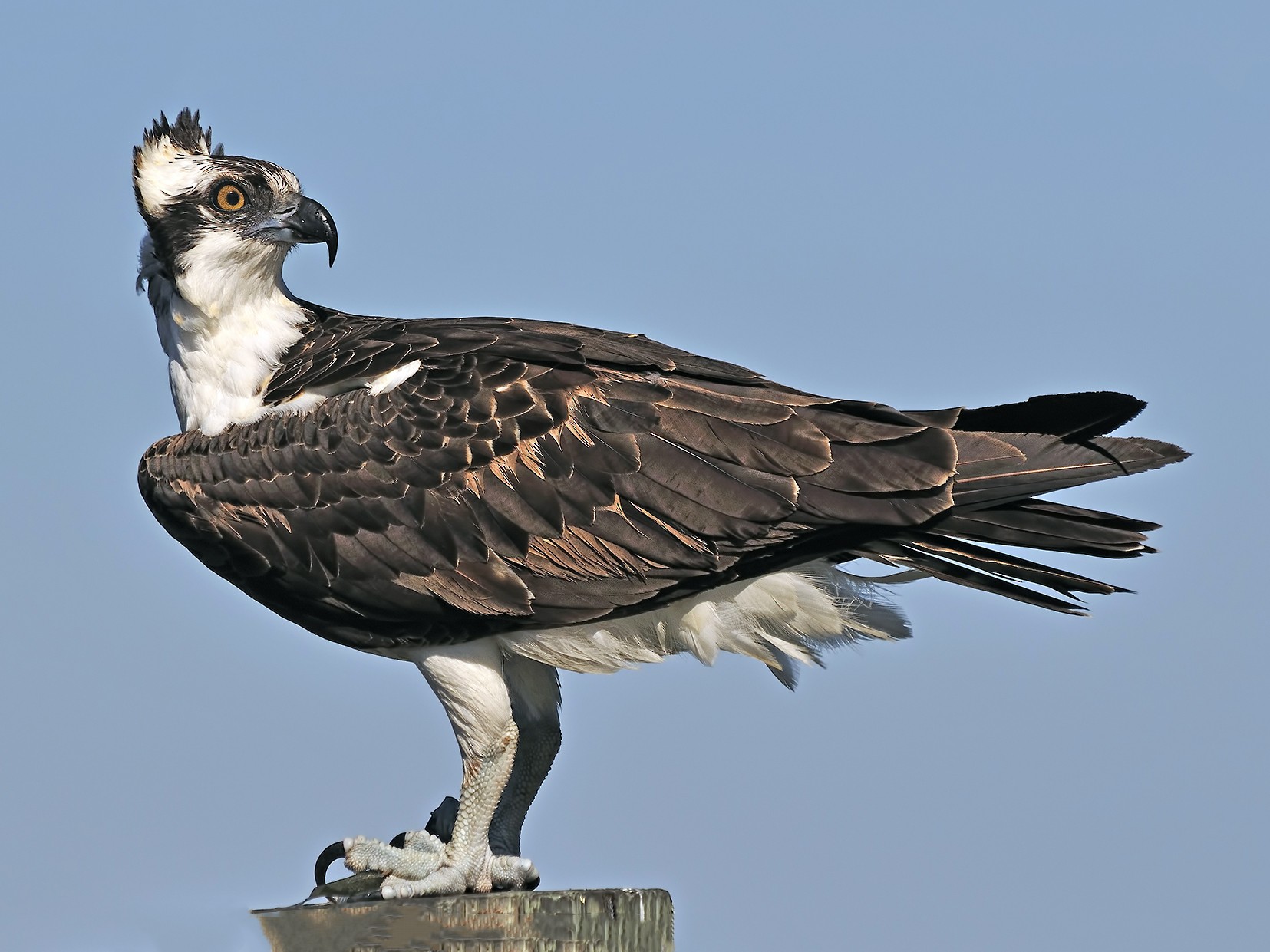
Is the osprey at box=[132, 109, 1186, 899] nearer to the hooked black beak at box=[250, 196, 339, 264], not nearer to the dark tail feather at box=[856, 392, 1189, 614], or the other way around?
the dark tail feather at box=[856, 392, 1189, 614]

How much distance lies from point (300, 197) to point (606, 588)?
290 centimetres

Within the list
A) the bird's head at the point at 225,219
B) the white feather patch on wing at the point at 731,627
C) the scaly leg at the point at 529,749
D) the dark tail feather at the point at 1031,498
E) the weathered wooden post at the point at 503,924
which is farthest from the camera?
the bird's head at the point at 225,219

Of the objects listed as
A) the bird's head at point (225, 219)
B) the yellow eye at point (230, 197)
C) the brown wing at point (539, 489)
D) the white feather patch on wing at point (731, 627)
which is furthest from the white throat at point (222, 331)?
the white feather patch on wing at point (731, 627)

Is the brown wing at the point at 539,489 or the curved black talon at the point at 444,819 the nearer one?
the brown wing at the point at 539,489

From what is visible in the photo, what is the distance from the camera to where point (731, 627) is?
7.54 meters

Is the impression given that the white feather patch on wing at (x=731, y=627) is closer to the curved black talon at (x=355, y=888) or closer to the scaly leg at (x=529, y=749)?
the scaly leg at (x=529, y=749)

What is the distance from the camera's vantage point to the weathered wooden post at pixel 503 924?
565 cm

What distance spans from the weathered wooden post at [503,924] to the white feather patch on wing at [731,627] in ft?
5.94

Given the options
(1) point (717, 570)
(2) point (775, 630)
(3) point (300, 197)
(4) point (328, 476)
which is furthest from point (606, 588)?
(3) point (300, 197)

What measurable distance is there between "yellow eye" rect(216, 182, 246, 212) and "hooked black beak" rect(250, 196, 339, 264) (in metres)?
0.18

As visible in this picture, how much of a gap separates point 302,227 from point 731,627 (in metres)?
3.15

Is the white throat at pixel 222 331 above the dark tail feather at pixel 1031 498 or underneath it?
above

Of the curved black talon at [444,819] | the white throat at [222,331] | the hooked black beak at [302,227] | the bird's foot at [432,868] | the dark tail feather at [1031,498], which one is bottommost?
the bird's foot at [432,868]

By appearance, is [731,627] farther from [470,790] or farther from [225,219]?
[225,219]
